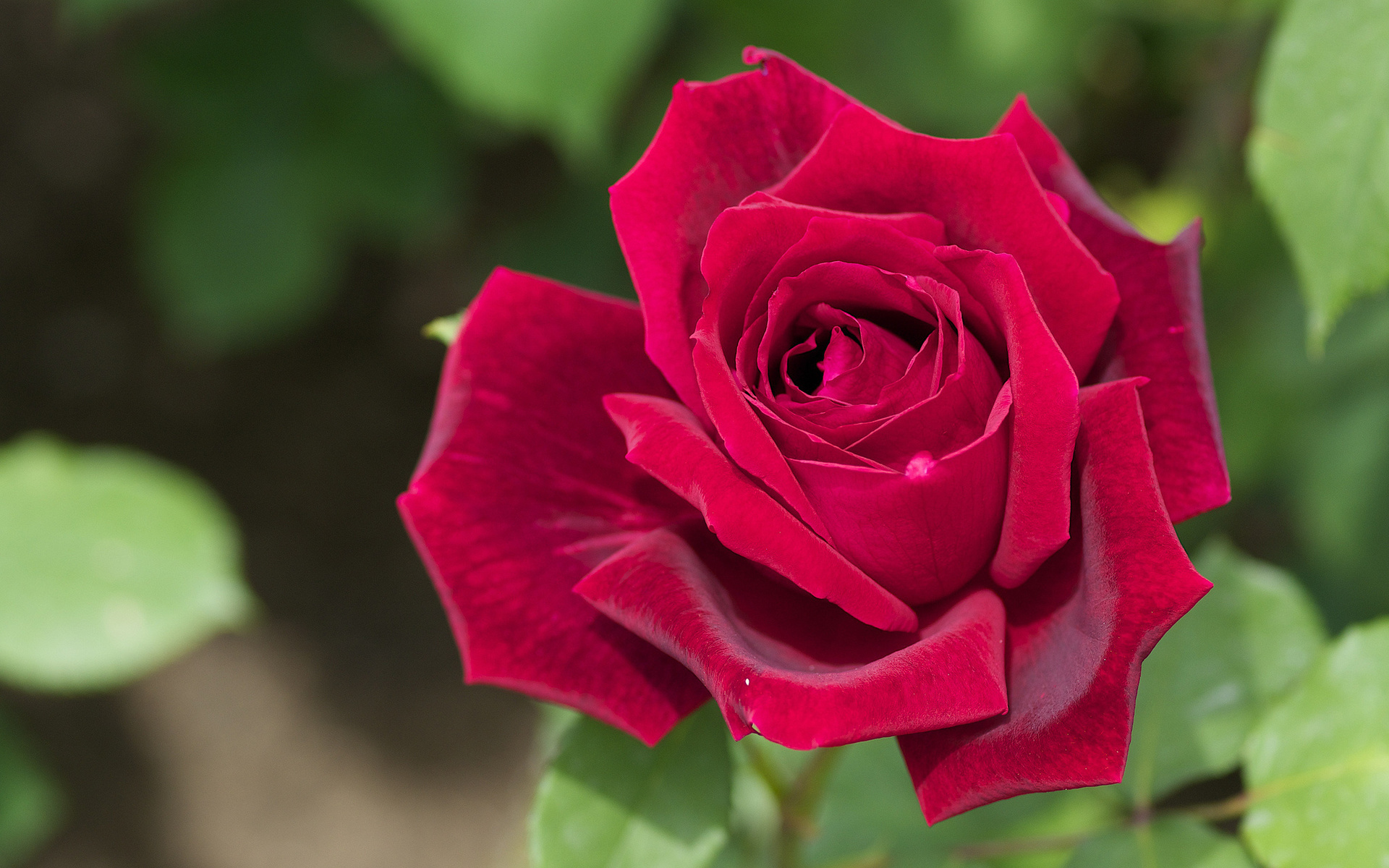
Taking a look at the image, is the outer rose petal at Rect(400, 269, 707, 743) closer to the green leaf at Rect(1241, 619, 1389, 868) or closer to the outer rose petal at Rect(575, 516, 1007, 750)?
the outer rose petal at Rect(575, 516, 1007, 750)

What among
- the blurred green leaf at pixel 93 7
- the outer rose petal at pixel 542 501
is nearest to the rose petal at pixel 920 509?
the outer rose petal at pixel 542 501

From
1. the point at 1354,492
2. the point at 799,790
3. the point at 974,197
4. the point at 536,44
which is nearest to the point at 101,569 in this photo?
the point at 536,44

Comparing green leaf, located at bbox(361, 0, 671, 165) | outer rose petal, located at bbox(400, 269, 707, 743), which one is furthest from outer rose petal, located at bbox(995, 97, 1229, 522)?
green leaf, located at bbox(361, 0, 671, 165)

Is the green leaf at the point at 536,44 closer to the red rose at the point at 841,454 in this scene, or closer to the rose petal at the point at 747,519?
the red rose at the point at 841,454

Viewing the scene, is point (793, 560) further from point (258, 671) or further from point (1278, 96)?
point (258, 671)

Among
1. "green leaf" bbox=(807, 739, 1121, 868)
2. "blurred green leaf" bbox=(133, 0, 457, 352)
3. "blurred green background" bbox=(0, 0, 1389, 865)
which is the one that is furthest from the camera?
"blurred green leaf" bbox=(133, 0, 457, 352)

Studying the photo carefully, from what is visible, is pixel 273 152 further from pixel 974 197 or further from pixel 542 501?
pixel 974 197

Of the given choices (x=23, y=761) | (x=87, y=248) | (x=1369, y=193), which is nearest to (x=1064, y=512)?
(x=1369, y=193)
